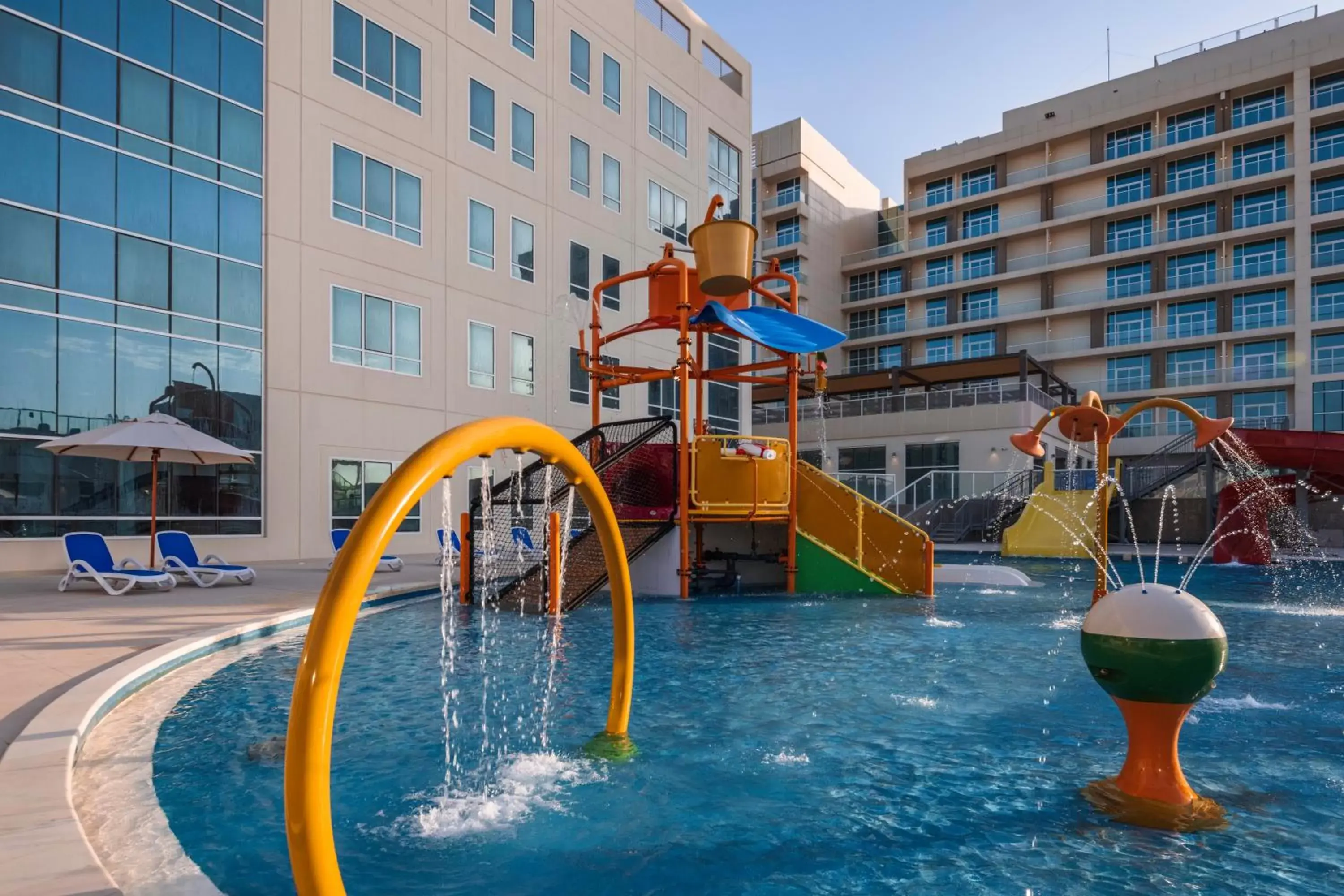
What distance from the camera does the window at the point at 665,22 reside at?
105 feet

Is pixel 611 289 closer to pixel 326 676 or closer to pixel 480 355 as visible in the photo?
pixel 480 355

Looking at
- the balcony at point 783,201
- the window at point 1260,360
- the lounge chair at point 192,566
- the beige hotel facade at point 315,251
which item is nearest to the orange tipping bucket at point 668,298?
the beige hotel facade at point 315,251

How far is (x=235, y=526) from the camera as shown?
1873cm

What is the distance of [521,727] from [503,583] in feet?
26.0

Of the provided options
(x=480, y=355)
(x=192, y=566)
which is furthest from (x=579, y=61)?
(x=192, y=566)

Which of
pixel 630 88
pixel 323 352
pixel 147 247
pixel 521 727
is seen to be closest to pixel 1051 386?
pixel 630 88

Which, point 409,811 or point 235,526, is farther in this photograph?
point 235,526

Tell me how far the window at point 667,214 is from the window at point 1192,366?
30296mm

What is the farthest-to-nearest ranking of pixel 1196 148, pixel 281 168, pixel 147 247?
1. pixel 1196 148
2. pixel 281 168
3. pixel 147 247

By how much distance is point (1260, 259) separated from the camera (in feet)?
145

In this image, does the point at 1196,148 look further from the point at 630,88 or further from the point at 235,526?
the point at 235,526

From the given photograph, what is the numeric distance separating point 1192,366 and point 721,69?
30.7 m

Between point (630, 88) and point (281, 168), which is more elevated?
point (630, 88)

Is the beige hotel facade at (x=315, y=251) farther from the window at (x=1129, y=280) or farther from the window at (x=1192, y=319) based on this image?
the window at (x=1192, y=319)
